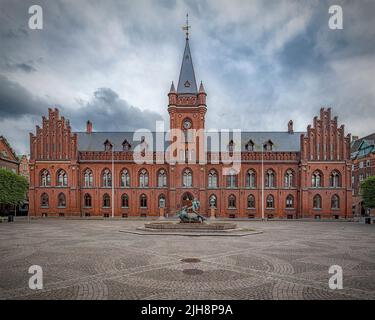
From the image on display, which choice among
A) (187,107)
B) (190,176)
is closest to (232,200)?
(190,176)

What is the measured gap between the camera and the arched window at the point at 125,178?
1799 inches

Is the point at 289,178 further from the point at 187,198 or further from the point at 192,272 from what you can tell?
the point at 192,272

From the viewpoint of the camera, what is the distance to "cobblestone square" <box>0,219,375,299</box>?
8844mm

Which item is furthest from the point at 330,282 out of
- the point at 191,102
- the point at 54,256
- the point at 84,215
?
the point at 84,215

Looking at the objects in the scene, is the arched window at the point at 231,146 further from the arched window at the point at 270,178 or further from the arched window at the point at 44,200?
the arched window at the point at 44,200

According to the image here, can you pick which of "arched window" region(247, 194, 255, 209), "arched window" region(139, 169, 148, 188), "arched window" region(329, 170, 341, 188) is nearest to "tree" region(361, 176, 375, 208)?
"arched window" region(329, 170, 341, 188)

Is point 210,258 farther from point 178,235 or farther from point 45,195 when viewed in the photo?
point 45,195

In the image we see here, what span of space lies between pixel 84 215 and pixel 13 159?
29.0 m

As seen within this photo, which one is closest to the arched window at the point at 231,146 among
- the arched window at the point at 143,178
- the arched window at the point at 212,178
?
the arched window at the point at 212,178

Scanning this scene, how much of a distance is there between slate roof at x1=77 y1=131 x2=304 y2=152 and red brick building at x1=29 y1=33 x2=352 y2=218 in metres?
2.01

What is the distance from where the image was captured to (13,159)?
60.5 m

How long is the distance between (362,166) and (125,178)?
55.0m

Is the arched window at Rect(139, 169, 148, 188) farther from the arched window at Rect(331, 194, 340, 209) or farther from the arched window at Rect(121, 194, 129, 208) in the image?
the arched window at Rect(331, 194, 340, 209)

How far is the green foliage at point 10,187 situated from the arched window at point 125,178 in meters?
16.2
